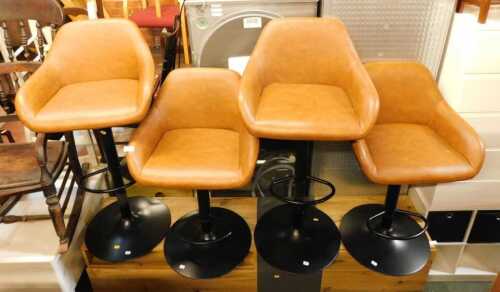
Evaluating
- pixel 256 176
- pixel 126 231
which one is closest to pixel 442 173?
pixel 256 176

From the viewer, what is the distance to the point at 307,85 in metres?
1.70

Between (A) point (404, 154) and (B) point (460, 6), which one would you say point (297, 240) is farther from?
(B) point (460, 6)

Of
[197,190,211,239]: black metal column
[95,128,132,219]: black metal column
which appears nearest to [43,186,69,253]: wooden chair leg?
[95,128,132,219]: black metal column

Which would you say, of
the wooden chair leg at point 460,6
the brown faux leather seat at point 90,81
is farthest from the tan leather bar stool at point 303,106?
the wooden chair leg at point 460,6

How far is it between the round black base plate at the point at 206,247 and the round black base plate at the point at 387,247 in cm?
53

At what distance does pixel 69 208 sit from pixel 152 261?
0.57 metres

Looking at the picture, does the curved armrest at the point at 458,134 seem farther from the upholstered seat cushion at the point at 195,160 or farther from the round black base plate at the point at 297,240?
the upholstered seat cushion at the point at 195,160

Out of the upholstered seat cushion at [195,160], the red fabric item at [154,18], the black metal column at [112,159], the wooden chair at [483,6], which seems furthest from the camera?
the red fabric item at [154,18]

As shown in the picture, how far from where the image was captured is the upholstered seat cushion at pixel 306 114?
1340mm

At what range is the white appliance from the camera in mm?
1878

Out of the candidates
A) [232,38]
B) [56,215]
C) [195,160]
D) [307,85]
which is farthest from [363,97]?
[56,215]

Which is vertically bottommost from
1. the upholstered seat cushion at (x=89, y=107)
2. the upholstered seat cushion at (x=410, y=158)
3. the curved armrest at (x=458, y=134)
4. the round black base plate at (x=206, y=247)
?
the round black base plate at (x=206, y=247)

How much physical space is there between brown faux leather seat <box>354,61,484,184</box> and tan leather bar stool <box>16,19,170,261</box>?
1.01 meters

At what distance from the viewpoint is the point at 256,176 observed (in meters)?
2.26
